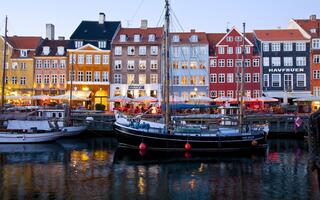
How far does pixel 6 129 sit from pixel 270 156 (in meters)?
23.8

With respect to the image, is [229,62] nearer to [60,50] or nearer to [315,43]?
[315,43]

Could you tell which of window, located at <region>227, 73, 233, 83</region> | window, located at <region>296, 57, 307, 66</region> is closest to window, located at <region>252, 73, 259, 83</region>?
window, located at <region>227, 73, 233, 83</region>

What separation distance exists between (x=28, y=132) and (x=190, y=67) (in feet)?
97.6

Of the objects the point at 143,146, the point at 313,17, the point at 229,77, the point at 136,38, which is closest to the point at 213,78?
the point at 229,77

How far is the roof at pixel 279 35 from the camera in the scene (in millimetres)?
57781

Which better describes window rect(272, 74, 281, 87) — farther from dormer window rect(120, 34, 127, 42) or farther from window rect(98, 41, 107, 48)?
window rect(98, 41, 107, 48)

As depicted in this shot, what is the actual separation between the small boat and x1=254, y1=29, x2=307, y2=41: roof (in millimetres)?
34638

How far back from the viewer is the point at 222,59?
58719 millimetres

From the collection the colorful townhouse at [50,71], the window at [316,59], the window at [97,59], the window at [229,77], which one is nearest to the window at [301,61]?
the window at [316,59]

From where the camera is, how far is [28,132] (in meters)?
36.2

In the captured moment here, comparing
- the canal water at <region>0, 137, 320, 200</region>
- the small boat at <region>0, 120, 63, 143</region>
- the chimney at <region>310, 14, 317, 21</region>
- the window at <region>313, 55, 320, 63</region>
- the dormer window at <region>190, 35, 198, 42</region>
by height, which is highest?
the chimney at <region>310, 14, 317, 21</region>

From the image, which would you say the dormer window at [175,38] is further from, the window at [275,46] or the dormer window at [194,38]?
the window at [275,46]

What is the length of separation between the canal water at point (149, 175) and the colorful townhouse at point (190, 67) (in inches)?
1049

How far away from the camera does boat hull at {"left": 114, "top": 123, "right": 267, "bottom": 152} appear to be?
3000 centimetres
